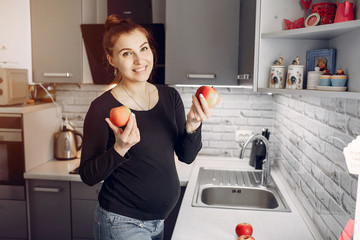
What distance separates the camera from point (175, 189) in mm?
1472

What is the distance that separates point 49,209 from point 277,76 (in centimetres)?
180

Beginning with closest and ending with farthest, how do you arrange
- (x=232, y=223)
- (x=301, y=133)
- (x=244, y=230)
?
(x=244, y=230) → (x=232, y=223) → (x=301, y=133)

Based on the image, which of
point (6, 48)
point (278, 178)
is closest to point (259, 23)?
point (278, 178)

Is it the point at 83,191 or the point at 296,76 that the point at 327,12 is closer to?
the point at 296,76

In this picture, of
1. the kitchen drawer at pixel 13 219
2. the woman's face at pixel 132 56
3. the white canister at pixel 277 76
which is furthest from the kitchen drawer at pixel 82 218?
the white canister at pixel 277 76

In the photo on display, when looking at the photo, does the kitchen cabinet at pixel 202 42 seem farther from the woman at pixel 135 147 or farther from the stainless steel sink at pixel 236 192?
the woman at pixel 135 147

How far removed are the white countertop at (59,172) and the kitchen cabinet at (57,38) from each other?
2.07 feet

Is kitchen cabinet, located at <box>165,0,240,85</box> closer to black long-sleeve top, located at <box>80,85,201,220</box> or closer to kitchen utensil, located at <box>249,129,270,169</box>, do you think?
kitchen utensil, located at <box>249,129,270,169</box>

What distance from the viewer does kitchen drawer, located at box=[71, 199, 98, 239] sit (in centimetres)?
232

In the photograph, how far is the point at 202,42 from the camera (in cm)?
224

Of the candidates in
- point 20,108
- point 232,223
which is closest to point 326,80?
point 232,223

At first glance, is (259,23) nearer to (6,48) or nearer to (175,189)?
(175,189)

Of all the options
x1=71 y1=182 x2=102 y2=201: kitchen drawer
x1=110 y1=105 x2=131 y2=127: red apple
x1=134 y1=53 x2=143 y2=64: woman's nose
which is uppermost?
x1=134 y1=53 x2=143 y2=64: woman's nose

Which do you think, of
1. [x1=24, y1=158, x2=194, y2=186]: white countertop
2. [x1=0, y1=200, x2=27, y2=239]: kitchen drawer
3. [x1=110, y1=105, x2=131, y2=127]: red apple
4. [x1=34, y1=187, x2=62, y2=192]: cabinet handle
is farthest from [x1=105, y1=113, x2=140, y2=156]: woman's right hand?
[x1=0, y1=200, x2=27, y2=239]: kitchen drawer
